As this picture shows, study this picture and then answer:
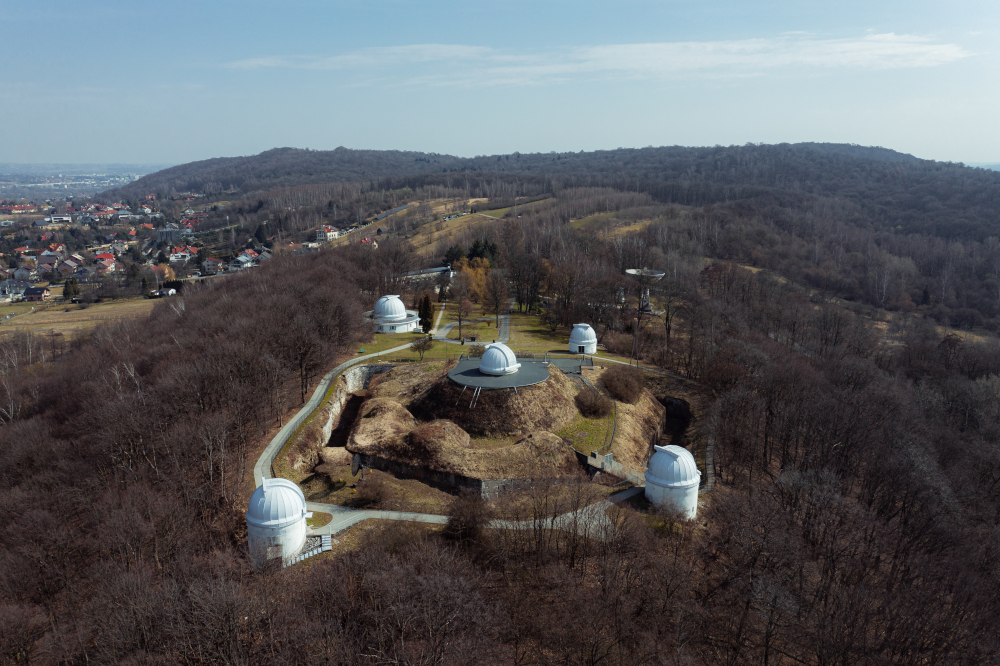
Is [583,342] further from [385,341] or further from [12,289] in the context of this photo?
[12,289]

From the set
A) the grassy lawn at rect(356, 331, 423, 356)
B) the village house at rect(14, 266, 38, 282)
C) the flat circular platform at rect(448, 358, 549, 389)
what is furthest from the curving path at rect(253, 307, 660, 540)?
the village house at rect(14, 266, 38, 282)

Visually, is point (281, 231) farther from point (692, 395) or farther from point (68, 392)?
point (692, 395)

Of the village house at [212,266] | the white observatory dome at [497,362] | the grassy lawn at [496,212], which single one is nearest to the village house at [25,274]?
the village house at [212,266]

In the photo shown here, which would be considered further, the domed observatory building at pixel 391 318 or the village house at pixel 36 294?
the village house at pixel 36 294

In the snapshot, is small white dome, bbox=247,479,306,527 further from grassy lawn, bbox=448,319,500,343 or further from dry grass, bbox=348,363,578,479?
grassy lawn, bbox=448,319,500,343

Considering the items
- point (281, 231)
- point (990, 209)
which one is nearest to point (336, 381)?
point (281, 231)

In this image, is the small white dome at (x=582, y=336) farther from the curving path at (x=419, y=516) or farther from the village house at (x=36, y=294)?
the village house at (x=36, y=294)
